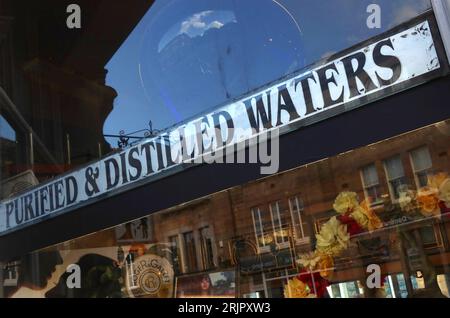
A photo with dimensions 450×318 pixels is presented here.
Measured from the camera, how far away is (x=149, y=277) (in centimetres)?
208

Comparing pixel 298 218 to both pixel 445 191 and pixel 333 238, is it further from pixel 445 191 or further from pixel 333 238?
pixel 445 191

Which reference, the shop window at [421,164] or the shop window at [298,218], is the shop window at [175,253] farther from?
the shop window at [421,164]

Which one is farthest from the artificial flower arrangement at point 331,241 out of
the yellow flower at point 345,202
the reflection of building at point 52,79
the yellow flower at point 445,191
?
the reflection of building at point 52,79

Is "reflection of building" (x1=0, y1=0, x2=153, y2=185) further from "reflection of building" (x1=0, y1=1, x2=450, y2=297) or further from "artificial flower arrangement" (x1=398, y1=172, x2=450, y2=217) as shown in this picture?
"artificial flower arrangement" (x1=398, y1=172, x2=450, y2=217)

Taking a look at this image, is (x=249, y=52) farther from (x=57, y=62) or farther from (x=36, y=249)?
(x=36, y=249)

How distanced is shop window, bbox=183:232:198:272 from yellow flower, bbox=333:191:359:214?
0.53 metres

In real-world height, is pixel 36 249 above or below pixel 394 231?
A: above

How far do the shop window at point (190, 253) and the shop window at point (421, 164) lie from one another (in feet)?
2.65

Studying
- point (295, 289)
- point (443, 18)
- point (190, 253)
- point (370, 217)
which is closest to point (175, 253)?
point (190, 253)

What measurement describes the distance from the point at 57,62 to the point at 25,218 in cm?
71

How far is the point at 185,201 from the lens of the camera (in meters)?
1.93

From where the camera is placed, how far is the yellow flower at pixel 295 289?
1.80 m

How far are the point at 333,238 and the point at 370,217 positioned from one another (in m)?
0.14

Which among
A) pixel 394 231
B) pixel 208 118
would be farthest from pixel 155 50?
pixel 394 231
